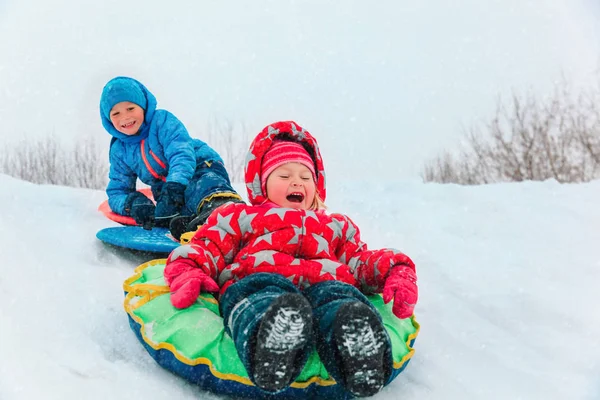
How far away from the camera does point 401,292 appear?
6.22ft

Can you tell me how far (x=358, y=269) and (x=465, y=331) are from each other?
624 millimetres

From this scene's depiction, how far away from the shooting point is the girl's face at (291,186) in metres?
2.15

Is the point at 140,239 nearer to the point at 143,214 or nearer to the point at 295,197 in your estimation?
the point at 143,214

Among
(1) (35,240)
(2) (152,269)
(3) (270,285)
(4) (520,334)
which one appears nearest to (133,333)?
(2) (152,269)

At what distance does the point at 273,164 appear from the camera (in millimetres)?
2223

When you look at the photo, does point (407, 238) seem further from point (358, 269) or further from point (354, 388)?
point (354, 388)

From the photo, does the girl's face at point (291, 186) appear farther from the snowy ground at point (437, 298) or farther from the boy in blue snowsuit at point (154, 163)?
the boy in blue snowsuit at point (154, 163)

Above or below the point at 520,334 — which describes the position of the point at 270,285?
above

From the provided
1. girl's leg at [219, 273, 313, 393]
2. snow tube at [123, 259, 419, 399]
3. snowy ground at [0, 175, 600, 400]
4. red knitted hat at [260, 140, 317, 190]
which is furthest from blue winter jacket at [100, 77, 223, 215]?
girl's leg at [219, 273, 313, 393]

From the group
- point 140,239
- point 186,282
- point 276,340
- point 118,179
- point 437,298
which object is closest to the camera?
point 276,340

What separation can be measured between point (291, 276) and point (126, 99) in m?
2.03

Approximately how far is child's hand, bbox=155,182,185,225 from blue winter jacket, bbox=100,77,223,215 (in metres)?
0.15

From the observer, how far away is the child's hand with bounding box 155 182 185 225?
3.20 metres

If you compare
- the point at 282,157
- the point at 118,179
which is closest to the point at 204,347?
the point at 282,157
